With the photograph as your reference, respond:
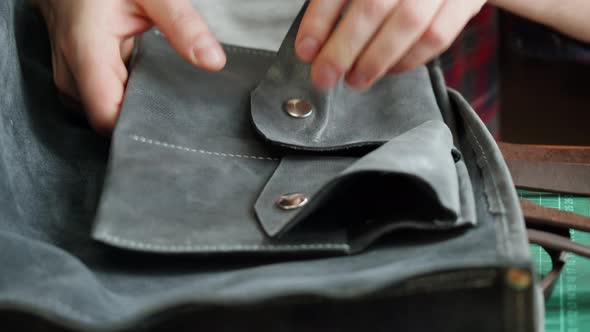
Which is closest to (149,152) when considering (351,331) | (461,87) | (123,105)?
(123,105)

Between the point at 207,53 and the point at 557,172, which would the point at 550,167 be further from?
the point at 207,53

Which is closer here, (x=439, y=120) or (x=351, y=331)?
(x=351, y=331)

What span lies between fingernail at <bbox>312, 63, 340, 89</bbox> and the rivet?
242 millimetres

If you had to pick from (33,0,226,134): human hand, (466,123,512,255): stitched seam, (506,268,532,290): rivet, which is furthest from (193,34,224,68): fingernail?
(506,268,532,290): rivet

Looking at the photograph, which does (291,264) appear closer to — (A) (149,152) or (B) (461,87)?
(A) (149,152)

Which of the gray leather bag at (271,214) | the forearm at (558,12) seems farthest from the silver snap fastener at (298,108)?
the forearm at (558,12)

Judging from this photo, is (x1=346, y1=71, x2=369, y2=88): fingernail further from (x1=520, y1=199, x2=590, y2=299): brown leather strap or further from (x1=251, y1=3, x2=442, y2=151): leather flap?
(x1=520, y1=199, x2=590, y2=299): brown leather strap

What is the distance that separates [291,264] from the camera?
46cm

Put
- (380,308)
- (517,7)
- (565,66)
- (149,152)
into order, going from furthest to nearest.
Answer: (565,66)
(517,7)
(149,152)
(380,308)

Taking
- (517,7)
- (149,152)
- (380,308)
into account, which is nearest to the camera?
(380,308)

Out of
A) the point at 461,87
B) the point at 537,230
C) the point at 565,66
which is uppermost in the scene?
the point at 537,230

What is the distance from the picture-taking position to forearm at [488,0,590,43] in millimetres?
819

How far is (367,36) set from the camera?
56 cm

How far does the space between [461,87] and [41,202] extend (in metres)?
0.76
